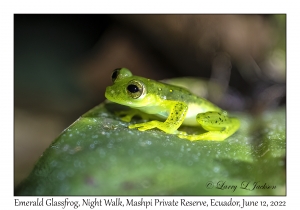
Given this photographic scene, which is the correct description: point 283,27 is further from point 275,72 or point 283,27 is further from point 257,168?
point 257,168

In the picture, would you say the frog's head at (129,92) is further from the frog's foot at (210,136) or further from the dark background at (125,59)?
the dark background at (125,59)

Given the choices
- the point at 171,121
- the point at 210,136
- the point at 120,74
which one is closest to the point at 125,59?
the point at 120,74

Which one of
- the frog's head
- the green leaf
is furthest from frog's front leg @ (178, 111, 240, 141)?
the frog's head

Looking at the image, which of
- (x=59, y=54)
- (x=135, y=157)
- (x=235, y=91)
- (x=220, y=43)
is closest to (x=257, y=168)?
(x=135, y=157)

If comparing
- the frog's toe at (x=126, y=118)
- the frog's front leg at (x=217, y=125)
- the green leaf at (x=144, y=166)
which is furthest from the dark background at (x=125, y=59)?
the green leaf at (x=144, y=166)

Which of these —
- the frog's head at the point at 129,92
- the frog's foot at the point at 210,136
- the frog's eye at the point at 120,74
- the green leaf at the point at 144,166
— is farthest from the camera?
the frog's eye at the point at 120,74

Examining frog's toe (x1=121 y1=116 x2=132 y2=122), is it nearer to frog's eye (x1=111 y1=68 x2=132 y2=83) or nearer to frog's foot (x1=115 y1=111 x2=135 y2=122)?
frog's foot (x1=115 y1=111 x2=135 y2=122)
